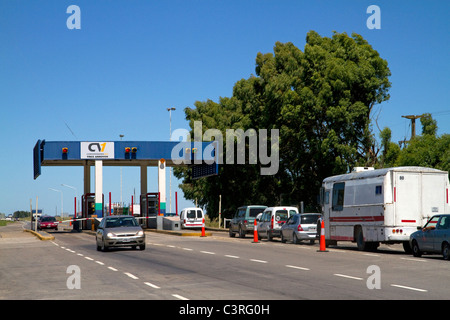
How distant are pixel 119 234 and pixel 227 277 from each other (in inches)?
498

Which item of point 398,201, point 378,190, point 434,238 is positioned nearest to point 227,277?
point 434,238

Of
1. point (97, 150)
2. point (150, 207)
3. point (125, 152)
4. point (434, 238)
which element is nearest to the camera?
point (434, 238)

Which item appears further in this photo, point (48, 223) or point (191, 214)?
point (48, 223)

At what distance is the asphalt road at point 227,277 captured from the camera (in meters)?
13.4

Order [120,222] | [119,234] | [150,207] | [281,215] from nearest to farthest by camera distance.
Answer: [119,234], [120,222], [281,215], [150,207]

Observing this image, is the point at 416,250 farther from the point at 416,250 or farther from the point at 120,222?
the point at 120,222

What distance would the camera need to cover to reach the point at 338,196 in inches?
1203

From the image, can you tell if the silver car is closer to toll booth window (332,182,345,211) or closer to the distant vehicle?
toll booth window (332,182,345,211)

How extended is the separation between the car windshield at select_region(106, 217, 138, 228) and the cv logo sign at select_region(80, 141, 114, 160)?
87.3ft

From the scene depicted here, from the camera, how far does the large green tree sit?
161 feet

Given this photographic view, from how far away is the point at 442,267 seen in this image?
1930cm

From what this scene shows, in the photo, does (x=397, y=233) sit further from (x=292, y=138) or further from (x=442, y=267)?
(x=292, y=138)
